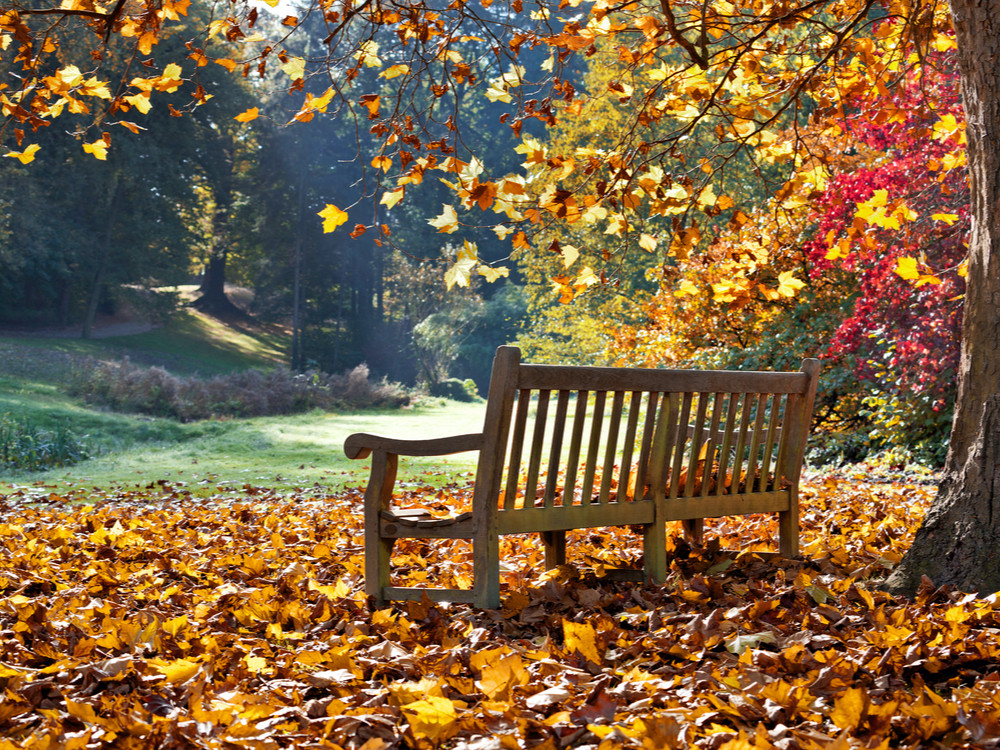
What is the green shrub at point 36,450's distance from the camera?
10297mm

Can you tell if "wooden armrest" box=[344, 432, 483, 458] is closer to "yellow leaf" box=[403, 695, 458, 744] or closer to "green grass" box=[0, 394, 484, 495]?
"yellow leaf" box=[403, 695, 458, 744]

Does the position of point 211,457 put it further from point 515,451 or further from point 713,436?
point 515,451

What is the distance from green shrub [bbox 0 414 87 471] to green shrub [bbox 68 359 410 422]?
15.9 feet

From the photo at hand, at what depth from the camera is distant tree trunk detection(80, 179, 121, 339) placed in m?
27.8

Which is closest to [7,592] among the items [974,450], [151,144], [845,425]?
[974,450]

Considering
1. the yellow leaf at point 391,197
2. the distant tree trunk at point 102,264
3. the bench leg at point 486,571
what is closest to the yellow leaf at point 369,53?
the yellow leaf at point 391,197

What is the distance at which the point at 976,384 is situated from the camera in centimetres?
318

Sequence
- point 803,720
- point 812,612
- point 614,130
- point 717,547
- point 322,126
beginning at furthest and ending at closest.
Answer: point 322,126 < point 614,130 < point 717,547 < point 812,612 < point 803,720

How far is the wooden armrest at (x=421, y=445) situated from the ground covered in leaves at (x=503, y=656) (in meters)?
0.59

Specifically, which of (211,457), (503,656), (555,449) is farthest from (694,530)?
(211,457)

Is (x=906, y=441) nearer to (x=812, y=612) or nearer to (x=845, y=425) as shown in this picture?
(x=845, y=425)

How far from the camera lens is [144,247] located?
29203mm

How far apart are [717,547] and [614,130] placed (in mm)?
17684

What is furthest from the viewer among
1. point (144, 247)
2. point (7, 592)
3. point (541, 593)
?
point (144, 247)
